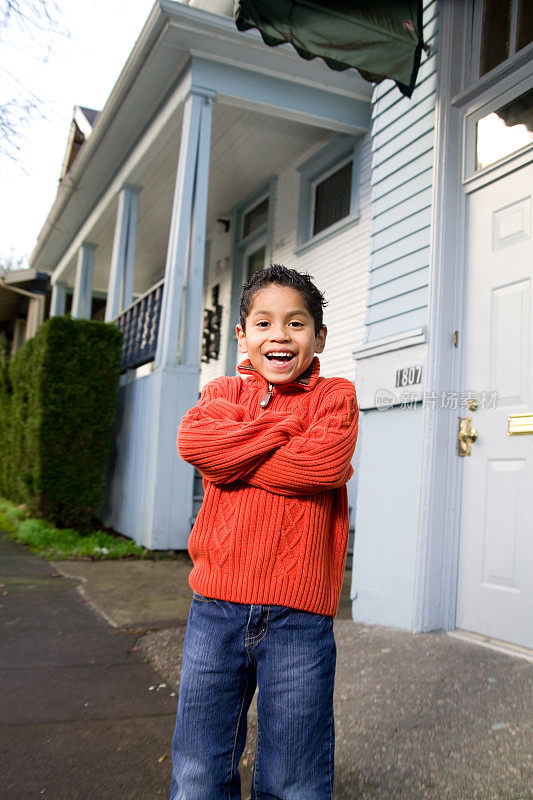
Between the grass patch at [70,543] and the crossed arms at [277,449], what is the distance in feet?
16.4

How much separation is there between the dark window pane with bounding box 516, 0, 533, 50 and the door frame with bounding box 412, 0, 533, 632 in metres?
0.16

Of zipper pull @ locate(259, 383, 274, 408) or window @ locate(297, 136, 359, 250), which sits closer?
zipper pull @ locate(259, 383, 274, 408)

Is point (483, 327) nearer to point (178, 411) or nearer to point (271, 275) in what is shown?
Result: point (271, 275)

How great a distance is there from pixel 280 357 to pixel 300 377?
10 cm

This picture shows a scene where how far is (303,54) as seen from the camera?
357 centimetres

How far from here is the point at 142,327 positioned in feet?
26.0

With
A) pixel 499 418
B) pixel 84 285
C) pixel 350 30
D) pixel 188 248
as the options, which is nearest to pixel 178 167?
pixel 188 248

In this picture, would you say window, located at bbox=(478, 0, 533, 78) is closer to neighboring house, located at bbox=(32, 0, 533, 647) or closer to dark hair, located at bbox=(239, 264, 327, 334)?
neighboring house, located at bbox=(32, 0, 533, 647)

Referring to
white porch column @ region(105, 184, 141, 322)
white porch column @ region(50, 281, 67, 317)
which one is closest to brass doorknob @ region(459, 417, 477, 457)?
white porch column @ region(105, 184, 141, 322)

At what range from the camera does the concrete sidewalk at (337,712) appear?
2.28m

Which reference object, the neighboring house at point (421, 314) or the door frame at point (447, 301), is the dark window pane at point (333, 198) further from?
the door frame at point (447, 301)

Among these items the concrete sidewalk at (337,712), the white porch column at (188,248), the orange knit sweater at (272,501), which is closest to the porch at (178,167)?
the white porch column at (188,248)

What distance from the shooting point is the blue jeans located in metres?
1.58

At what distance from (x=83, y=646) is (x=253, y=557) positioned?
2554 millimetres
